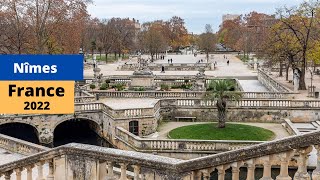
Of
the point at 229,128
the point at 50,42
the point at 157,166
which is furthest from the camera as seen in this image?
the point at 50,42

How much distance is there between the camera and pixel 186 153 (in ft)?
78.2

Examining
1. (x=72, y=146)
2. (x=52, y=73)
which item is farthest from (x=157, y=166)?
(x=52, y=73)

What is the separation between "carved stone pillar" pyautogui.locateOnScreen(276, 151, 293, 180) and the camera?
6281 mm

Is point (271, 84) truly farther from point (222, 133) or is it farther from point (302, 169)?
point (302, 169)

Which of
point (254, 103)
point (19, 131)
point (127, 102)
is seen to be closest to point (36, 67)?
point (254, 103)

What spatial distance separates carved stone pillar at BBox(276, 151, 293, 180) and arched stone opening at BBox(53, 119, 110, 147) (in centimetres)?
2511

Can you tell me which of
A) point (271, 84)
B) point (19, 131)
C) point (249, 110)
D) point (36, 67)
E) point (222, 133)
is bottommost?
point (19, 131)

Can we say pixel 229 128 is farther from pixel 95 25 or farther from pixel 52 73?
pixel 95 25

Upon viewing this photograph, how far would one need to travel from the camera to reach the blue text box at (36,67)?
16641 mm

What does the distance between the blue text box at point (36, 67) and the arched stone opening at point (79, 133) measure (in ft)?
42.4

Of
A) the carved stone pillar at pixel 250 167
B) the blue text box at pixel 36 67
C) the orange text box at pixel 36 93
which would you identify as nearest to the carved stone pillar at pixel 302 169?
the carved stone pillar at pixel 250 167

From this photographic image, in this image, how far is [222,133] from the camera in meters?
26.8

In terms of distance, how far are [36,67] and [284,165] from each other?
39.6 feet

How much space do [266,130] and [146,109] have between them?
7.25 m
